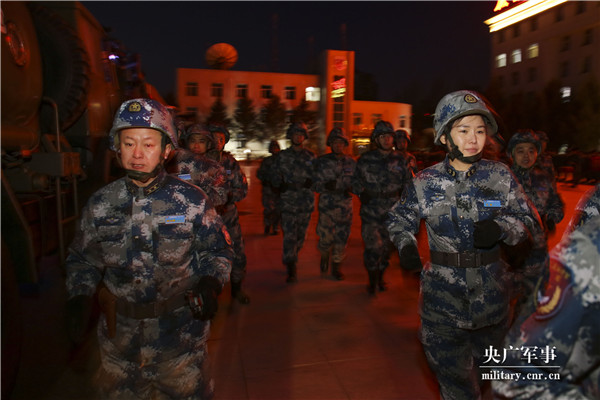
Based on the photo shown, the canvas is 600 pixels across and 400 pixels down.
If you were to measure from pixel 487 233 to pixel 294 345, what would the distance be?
8.42 feet

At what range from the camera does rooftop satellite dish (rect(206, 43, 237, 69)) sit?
149 ft

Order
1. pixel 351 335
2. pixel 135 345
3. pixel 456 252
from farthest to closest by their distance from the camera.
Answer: pixel 351 335, pixel 456 252, pixel 135 345

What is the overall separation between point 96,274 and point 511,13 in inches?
2581

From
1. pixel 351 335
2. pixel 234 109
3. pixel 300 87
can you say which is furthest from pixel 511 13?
pixel 351 335

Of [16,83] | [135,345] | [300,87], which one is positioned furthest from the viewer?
[300,87]

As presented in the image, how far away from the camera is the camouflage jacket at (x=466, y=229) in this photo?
8.80 feet

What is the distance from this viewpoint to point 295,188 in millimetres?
7098

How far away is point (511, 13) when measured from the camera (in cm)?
5753

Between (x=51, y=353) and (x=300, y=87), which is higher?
(x=300, y=87)

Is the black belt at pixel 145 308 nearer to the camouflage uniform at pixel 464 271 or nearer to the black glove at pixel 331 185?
the camouflage uniform at pixel 464 271

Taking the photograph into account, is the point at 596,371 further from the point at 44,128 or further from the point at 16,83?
the point at 44,128

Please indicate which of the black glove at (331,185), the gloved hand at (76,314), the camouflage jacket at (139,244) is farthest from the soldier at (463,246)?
the black glove at (331,185)

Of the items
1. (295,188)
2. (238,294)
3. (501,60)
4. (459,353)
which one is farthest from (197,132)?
(501,60)

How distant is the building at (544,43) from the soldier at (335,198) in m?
43.9
